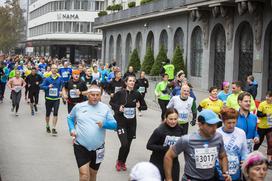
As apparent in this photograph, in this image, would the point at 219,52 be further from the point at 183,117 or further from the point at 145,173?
the point at 145,173

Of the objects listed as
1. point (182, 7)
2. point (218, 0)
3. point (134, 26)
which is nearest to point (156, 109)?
point (218, 0)

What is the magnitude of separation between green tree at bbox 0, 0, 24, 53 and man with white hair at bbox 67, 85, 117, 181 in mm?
97467

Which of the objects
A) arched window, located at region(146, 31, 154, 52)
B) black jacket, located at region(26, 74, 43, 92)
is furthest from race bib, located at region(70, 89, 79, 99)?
arched window, located at region(146, 31, 154, 52)

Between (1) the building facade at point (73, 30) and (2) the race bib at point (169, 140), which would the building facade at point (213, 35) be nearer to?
(2) the race bib at point (169, 140)

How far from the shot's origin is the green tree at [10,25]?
10294 cm

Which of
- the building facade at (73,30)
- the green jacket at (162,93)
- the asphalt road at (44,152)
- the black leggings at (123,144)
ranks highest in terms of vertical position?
the building facade at (73,30)

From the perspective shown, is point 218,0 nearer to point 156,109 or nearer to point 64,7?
point 156,109

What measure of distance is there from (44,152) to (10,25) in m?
94.9

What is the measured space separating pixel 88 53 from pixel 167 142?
76.2 m

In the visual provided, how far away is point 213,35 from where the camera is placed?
3156 cm

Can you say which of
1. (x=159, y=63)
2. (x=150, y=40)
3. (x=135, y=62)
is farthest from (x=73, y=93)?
(x=150, y=40)

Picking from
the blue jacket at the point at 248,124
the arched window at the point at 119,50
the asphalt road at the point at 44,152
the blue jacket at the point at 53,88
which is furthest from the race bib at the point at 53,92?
the arched window at the point at 119,50

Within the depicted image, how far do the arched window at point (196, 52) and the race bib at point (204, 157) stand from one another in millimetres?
27638

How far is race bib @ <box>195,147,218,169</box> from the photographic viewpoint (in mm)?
6055
